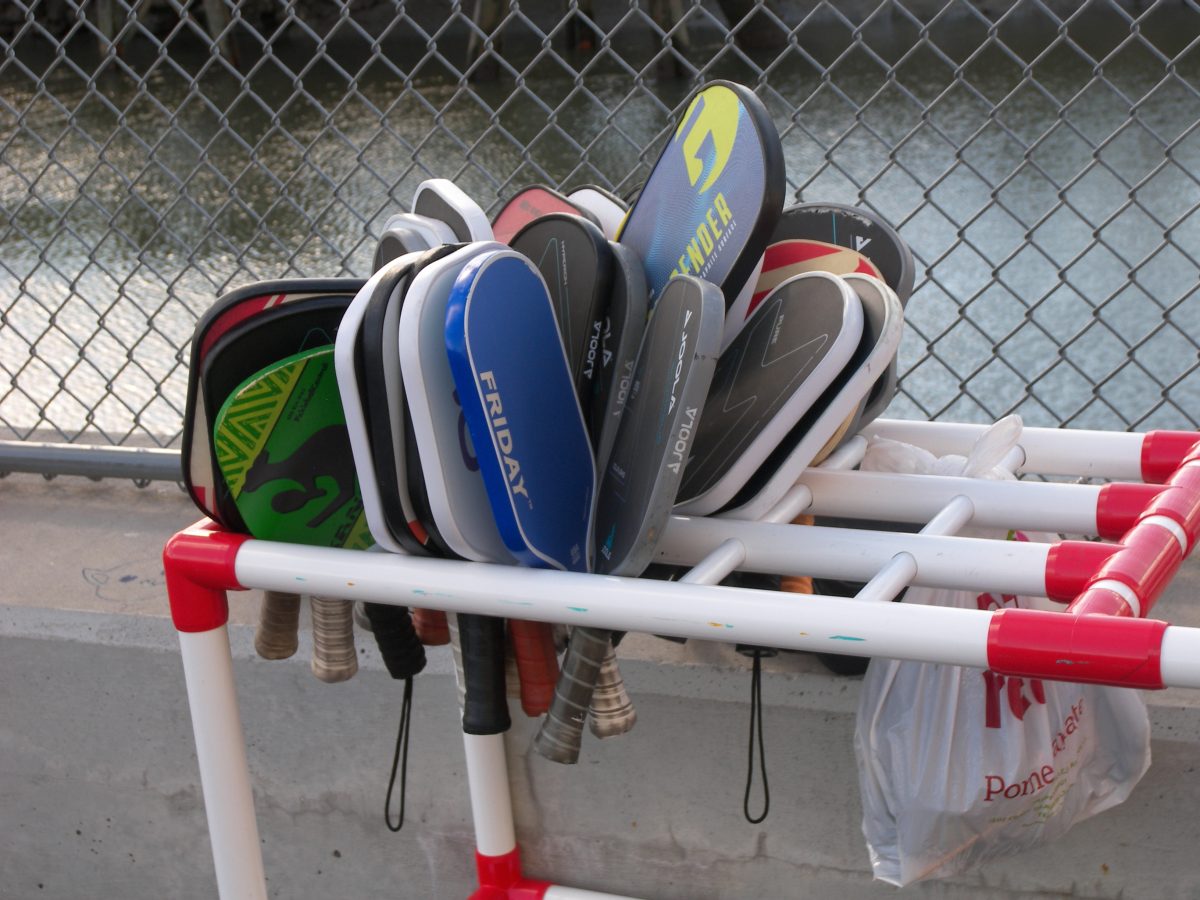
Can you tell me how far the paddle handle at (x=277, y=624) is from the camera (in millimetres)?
1197

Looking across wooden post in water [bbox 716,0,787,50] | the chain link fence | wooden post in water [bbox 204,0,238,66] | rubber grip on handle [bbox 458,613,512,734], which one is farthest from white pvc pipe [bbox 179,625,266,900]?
wooden post in water [bbox 204,0,238,66]

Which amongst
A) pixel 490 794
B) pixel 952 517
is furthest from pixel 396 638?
pixel 952 517

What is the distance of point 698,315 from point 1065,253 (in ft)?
6.39

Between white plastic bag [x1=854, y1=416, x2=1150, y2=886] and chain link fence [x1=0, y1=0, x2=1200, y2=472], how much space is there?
0.56m

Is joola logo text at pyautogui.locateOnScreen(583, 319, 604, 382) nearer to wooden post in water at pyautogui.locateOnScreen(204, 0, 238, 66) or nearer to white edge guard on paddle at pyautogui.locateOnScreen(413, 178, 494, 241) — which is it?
white edge guard on paddle at pyautogui.locateOnScreen(413, 178, 494, 241)

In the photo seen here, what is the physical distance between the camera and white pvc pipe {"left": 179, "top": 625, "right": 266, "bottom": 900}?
113 cm

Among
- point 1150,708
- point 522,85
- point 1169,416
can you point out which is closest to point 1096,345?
point 1169,416

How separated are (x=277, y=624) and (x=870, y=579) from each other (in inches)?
22.5

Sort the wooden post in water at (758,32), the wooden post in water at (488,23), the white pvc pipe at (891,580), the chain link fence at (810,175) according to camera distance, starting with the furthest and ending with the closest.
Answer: the wooden post in water at (488,23)
the wooden post in water at (758,32)
the chain link fence at (810,175)
the white pvc pipe at (891,580)

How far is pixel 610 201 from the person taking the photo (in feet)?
4.28

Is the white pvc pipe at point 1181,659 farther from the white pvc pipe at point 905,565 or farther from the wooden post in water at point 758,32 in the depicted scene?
the wooden post in water at point 758,32

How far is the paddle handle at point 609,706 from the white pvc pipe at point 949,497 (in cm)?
25

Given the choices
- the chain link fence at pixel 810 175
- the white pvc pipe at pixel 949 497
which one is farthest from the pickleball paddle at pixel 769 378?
the chain link fence at pixel 810 175

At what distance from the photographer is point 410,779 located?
171cm
